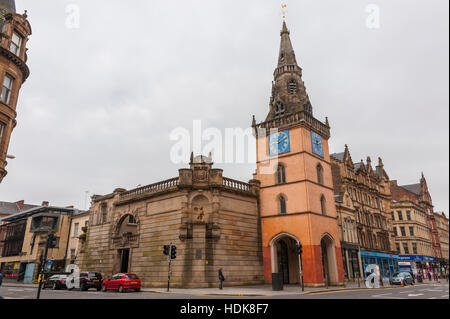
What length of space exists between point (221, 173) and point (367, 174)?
33.4m

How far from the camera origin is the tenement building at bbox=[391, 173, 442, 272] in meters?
69.4

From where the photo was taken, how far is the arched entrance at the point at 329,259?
106ft

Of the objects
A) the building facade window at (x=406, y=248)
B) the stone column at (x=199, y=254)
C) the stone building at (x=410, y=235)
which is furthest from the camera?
the building facade window at (x=406, y=248)

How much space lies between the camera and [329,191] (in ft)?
116

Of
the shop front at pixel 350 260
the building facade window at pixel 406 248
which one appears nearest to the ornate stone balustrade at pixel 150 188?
the shop front at pixel 350 260

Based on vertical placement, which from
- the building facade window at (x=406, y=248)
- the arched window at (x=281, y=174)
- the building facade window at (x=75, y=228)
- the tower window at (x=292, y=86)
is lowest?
the building facade window at (x=406, y=248)

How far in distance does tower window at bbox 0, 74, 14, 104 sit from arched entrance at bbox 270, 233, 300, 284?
2547cm

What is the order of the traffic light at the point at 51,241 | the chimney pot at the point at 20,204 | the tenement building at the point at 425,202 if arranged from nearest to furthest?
the traffic light at the point at 51,241 → the tenement building at the point at 425,202 → the chimney pot at the point at 20,204

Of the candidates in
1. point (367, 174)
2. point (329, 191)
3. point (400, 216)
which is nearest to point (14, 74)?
point (329, 191)

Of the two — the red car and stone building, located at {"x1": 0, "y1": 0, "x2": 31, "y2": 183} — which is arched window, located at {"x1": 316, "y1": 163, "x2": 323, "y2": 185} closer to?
the red car

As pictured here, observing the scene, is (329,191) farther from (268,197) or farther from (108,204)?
(108,204)

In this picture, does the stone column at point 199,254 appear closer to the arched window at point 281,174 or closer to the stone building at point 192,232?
the stone building at point 192,232

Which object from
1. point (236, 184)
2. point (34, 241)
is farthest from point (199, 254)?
point (34, 241)

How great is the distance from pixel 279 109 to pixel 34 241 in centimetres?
4105
